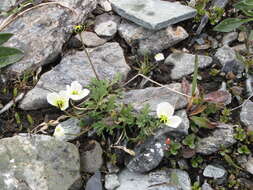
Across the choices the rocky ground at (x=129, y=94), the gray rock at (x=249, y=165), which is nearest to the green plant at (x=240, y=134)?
the rocky ground at (x=129, y=94)

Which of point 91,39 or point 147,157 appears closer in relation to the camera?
point 147,157

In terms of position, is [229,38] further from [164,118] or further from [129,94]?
[164,118]

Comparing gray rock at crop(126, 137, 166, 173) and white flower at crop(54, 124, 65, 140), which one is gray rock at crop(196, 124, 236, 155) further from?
white flower at crop(54, 124, 65, 140)

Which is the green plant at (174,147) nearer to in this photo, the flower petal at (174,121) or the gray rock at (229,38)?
the flower petal at (174,121)

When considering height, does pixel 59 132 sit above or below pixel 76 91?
below

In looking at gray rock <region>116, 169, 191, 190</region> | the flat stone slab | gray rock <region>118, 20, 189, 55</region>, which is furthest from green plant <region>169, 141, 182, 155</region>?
the flat stone slab

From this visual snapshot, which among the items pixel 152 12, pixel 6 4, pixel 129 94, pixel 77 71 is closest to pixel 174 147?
pixel 129 94

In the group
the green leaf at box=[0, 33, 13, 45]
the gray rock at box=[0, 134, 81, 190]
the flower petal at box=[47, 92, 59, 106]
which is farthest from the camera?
the green leaf at box=[0, 33, 13, 45]

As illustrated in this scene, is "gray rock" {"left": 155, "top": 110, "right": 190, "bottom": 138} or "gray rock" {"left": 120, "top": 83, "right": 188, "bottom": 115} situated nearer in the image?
"gray rock" {"left": 155, "top": 110, "right": 190, "bottom": 138}
